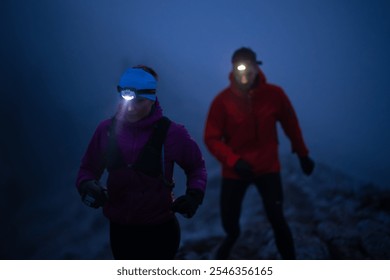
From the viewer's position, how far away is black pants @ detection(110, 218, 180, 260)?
166cm

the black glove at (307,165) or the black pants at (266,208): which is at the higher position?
the black glove at (307,165)

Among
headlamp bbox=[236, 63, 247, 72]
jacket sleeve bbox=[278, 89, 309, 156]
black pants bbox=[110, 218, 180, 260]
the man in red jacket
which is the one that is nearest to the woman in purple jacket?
black pants bbox=[110, 218, 180, 260]

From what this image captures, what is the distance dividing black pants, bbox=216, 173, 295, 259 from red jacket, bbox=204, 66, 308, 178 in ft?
0.24

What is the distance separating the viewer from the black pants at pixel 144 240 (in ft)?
5.43

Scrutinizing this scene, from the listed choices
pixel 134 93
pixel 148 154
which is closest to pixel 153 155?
pixel 148 154

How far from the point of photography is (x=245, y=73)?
2.55 m

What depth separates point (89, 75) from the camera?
11.6 ft

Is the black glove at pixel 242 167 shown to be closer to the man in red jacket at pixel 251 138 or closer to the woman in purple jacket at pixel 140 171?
the man in red jacket at pixel 251 138

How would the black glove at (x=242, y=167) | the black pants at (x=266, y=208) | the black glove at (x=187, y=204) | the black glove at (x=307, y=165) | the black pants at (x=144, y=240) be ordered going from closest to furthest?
the black glove at (x=187, y=204) < the black pants at (x=144, y=240) < the black glove at (x=242, y=167) < the black pants at (x=266, y=208) < the black glove at (x=307, y=165)

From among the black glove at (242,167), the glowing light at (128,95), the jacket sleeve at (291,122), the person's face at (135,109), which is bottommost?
the black glove at (242,167)

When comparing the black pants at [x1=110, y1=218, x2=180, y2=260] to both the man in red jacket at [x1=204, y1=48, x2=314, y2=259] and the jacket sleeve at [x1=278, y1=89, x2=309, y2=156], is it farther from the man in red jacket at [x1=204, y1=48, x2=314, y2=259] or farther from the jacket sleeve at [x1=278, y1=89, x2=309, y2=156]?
the jacket sleeve at [x1=278, y1=89, x2=309, y2=156]

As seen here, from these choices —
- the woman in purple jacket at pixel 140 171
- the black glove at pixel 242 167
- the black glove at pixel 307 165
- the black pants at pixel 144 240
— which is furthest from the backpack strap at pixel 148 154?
the black glove at pixel 307 165
